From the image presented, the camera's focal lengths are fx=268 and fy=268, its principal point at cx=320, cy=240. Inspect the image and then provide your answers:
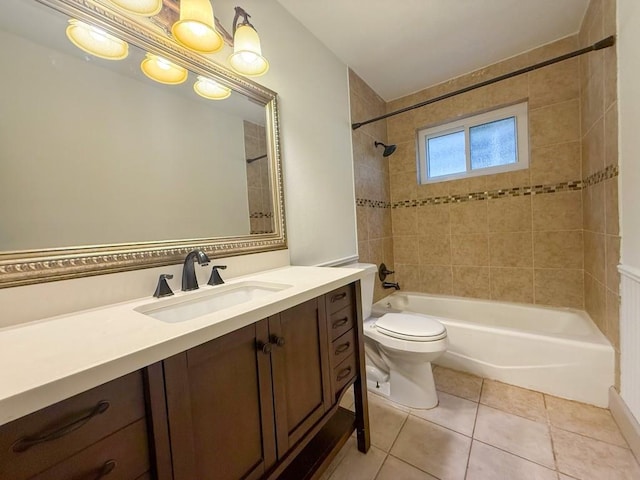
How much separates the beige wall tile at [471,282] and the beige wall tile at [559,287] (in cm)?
34

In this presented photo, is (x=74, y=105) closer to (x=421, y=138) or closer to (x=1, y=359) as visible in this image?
(x=1, y=359)

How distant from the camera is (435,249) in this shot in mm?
2525

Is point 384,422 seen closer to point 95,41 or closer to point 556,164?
point 95,41

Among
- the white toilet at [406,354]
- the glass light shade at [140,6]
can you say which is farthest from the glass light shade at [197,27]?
the white toilet at [406,354]

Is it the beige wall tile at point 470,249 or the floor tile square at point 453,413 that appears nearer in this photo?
the floor tile square at point 453,413

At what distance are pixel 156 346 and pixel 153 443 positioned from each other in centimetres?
21

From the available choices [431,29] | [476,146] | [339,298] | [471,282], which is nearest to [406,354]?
[339,298]

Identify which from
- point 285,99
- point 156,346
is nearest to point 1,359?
point 156,346

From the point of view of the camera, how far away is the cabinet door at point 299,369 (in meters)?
0.84

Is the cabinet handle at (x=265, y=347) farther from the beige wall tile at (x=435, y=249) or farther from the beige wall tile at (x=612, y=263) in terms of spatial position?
the beige wall tile at (x=435, y=249)

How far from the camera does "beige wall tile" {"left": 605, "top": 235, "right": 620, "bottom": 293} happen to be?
132 centimetres

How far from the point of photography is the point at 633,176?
1160mm

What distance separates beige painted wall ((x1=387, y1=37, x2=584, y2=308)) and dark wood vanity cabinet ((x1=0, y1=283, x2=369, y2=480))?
65.7 inches

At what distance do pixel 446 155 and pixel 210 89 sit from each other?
2133 mm
